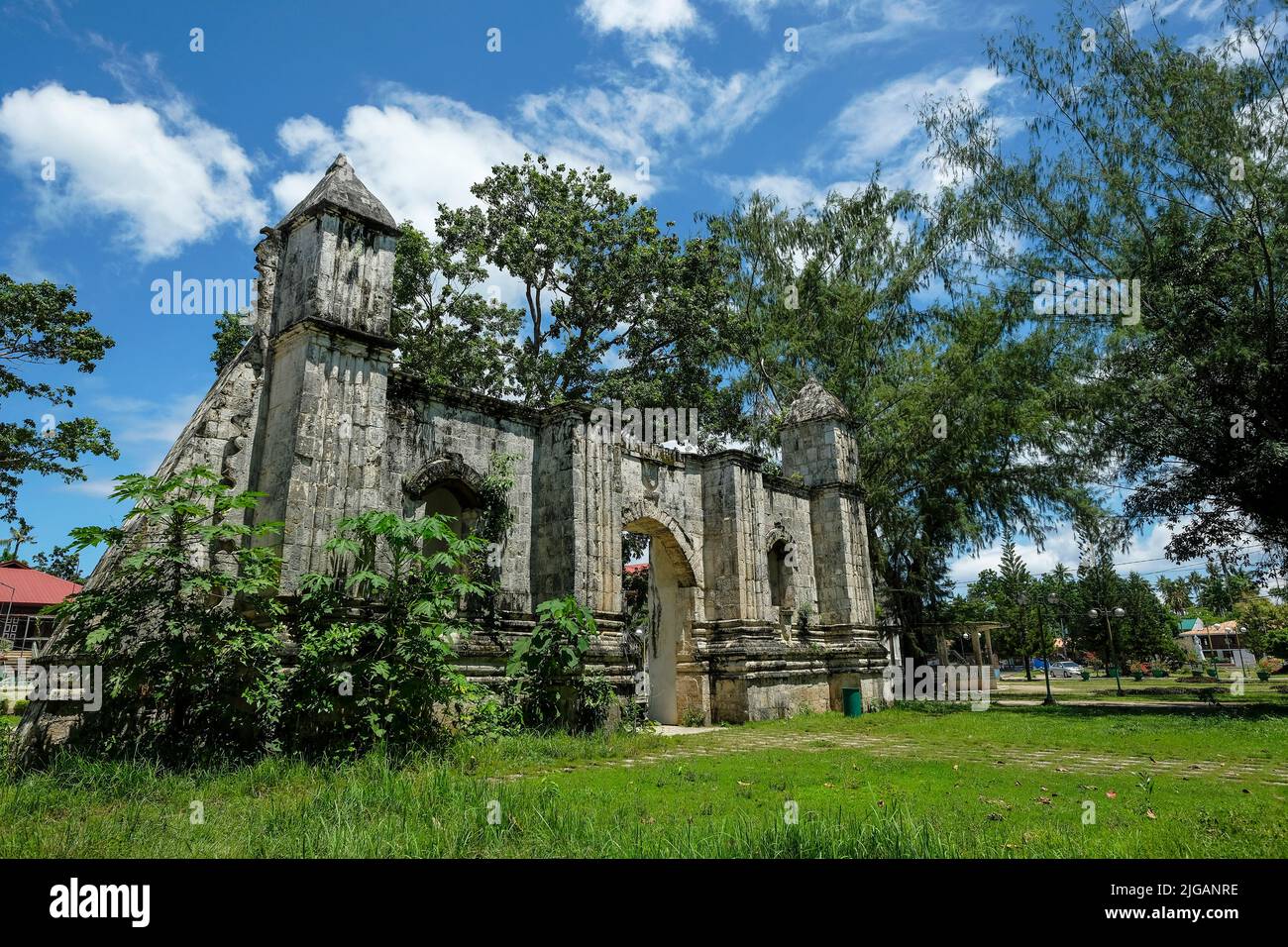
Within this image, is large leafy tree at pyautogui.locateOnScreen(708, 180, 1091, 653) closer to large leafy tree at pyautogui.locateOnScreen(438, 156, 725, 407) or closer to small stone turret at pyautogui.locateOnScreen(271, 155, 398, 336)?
large leafy tree at pyautogui.locateOnScreen(438, 156, 725, 407)

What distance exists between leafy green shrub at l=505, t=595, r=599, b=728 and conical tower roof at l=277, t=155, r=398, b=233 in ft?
18.9

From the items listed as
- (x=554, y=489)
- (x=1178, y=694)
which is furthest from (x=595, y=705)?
(x=1178, y=694)

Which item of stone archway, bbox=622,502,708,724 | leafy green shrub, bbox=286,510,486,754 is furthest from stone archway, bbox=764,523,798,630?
leafy green shrub, bbox=286,510,486,754

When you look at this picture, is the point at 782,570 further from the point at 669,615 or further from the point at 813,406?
the point at 813,406

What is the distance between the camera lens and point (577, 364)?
70.1 feet

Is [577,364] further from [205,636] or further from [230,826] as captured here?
[230,826]

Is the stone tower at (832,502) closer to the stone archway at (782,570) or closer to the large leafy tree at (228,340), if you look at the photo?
the stone archway at (782,570)

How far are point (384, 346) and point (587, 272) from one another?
12.5 m

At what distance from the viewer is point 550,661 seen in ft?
34.0

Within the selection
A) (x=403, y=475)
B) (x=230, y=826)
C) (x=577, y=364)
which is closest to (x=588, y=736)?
(x=403, y=475)

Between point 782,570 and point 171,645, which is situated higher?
point 782,570

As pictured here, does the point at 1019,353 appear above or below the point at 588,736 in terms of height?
above

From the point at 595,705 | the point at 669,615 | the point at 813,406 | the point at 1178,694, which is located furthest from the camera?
the point at 1178,694

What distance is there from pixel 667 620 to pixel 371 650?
8.11 metres
